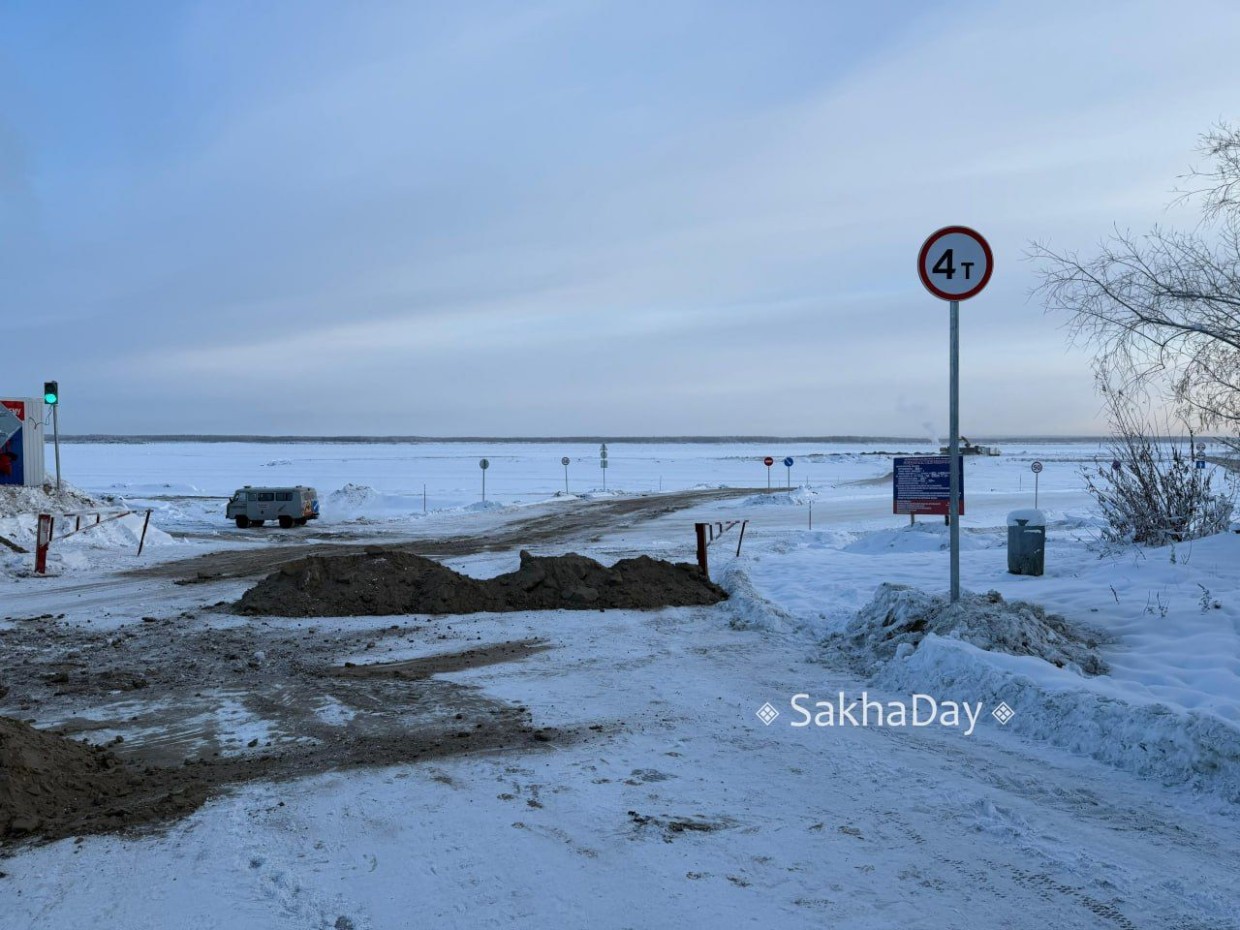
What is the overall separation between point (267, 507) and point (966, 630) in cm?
2895

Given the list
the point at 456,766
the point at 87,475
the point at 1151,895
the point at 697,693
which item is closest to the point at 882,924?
the point at 1151,895

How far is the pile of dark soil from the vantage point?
42.9 feet

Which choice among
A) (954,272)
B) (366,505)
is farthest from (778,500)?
(954,272)

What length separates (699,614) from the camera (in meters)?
12.5

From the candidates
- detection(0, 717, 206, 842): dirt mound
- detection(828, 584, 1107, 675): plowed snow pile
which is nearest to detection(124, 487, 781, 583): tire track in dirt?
detection(0, 717, 206, 842): dirt mound

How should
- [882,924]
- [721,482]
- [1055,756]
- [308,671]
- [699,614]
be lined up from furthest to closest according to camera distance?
[721,482] < [699,614] < [308,671] < [1055,756] < [882,924]

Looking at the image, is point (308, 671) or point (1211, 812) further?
point (308, 671)

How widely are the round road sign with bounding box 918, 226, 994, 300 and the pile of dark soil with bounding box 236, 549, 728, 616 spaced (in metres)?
6.23

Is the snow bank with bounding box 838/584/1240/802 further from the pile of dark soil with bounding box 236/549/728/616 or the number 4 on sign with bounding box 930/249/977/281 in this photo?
the pile of dark soil with bounding box 236/549/728/616

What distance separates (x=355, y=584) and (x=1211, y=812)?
11310mm

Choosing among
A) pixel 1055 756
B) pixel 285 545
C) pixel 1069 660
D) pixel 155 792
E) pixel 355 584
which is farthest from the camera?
pixel 285 545

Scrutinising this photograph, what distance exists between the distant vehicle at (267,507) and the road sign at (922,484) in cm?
2129

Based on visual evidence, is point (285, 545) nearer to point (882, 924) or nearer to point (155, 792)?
point (155, 792)

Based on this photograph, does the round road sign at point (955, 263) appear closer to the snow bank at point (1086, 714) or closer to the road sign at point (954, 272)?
the road sign at point (954, 272)
